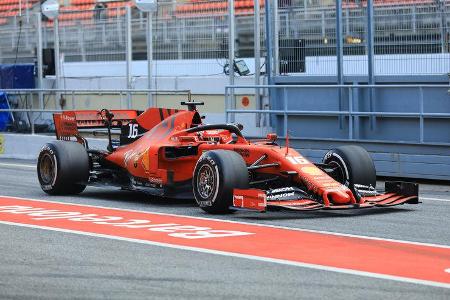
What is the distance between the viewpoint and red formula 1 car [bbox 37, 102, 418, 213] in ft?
39.9

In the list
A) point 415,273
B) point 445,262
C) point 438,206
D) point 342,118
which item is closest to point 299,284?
point 415,273

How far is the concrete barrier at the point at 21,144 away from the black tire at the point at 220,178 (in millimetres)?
11150

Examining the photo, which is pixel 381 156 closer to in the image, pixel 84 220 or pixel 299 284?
pixel 84 220

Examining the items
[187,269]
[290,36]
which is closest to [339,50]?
[290,36]

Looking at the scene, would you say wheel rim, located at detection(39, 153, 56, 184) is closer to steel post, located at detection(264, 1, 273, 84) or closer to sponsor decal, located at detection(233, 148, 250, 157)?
sponsor decal, located at detection(233, 148, 250, 157)

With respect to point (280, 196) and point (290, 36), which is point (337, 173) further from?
point (290, 36)

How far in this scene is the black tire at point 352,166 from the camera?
13.1m

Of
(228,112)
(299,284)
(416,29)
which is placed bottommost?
(299,284)

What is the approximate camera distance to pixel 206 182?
41.3 ft

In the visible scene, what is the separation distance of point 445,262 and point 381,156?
8769mm

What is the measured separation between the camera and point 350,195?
1209 centimetres

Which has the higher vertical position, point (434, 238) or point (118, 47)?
point (118, 47)

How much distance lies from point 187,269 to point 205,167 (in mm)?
3847

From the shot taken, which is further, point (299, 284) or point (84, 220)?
point (84, 220)
